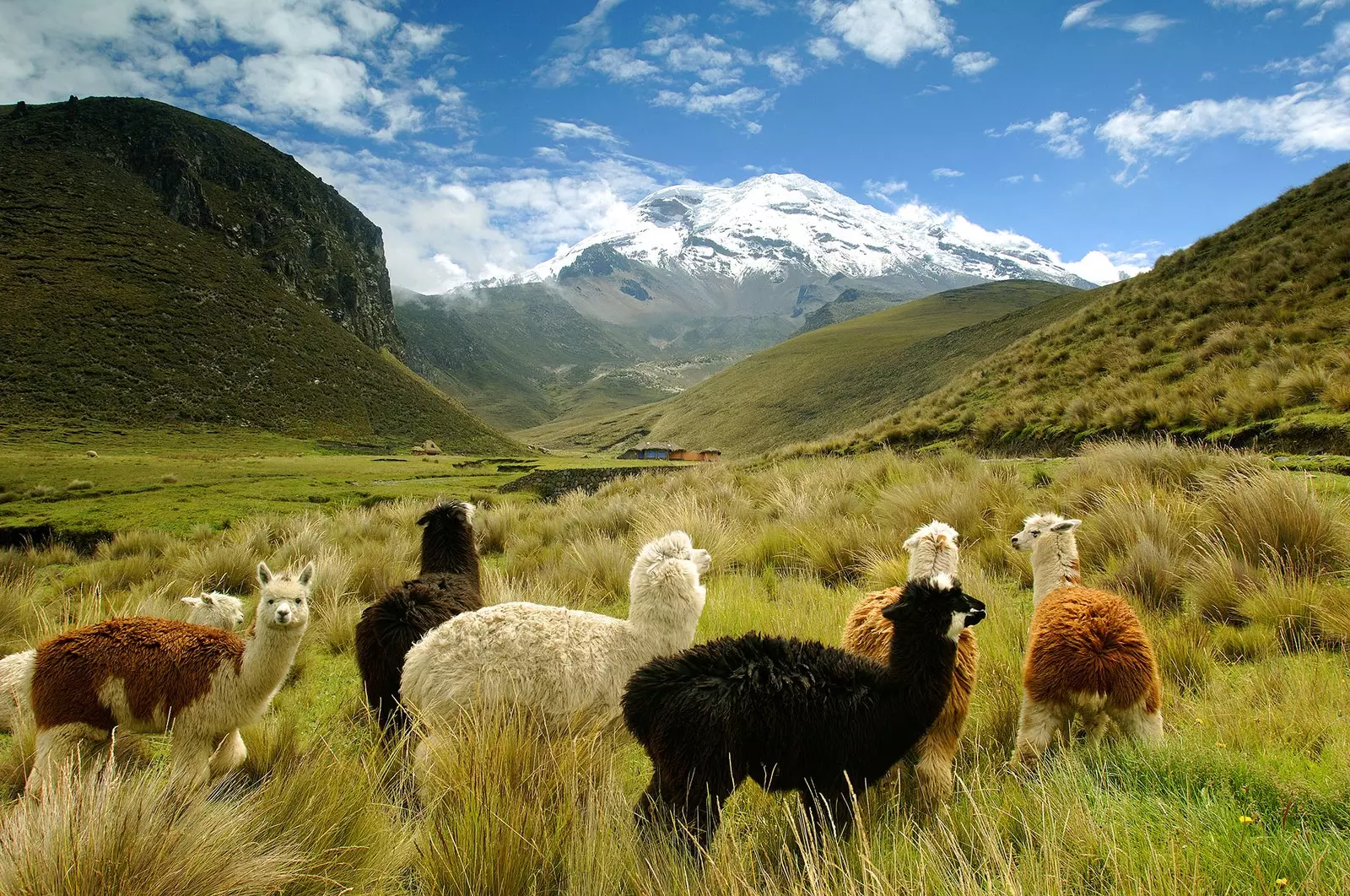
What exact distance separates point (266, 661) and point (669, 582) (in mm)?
2246

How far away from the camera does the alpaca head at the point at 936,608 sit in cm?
231

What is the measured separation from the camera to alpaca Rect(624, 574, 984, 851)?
2.11 metres

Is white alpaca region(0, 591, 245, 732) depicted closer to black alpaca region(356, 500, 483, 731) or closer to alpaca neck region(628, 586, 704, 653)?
black alpaca region(356, 500, 483, 731)

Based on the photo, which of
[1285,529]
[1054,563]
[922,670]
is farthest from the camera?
[1285,529]

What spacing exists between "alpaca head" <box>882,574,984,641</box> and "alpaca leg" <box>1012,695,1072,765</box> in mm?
906

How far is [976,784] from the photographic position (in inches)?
92.7

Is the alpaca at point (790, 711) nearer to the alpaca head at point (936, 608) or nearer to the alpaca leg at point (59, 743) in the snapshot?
the alpaca head at point (936, 608)

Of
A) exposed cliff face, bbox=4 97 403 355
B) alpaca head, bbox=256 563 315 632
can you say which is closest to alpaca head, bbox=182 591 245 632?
alpaca head, bbox=256 563 315 632

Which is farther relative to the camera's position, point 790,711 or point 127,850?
point 790,711

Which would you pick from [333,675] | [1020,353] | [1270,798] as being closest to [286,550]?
[333,675]

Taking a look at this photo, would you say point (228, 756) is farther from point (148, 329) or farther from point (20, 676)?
point (148, 329)

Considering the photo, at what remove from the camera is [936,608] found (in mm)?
2328

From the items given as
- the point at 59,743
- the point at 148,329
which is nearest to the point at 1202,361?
the point at 59,743

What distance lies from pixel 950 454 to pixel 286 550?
11681mm
